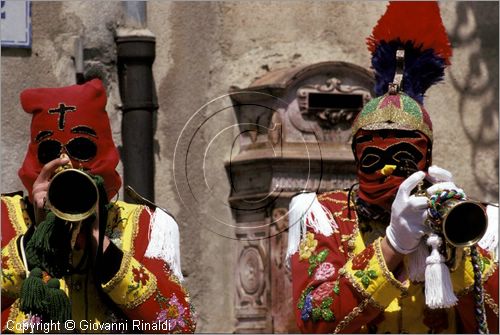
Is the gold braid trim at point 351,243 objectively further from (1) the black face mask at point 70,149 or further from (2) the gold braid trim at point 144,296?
(1) the black face mask at point 70,149

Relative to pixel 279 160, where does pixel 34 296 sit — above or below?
below

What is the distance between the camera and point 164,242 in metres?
5.53

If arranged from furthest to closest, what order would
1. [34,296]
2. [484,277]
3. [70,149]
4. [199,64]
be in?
[199,64]
[484,277]
[70,149]
[34,296]

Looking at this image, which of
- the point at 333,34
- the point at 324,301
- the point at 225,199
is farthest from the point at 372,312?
the point at 333,34

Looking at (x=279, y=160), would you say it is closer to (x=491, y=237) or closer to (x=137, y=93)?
(x=137, y=93)

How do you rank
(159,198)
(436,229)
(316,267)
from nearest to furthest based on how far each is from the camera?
(436,229) < (316,267) < (159,198)

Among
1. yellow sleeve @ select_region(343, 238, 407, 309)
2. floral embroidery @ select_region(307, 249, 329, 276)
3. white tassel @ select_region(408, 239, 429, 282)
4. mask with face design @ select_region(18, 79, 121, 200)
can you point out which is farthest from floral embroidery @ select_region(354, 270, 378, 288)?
mask with face design @ select_region(18, 79, 121, 200)

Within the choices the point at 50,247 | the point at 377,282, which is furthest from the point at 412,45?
the point at 50,247

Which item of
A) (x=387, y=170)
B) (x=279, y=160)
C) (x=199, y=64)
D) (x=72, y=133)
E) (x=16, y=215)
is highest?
(x=199, y=64)

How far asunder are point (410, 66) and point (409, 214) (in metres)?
0.81

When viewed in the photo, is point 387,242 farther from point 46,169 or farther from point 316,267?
point 46,169

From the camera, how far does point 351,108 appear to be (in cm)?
779

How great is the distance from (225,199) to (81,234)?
8.21 ft

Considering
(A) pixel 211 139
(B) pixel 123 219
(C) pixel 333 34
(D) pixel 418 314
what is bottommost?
(D) pixel 418 314
